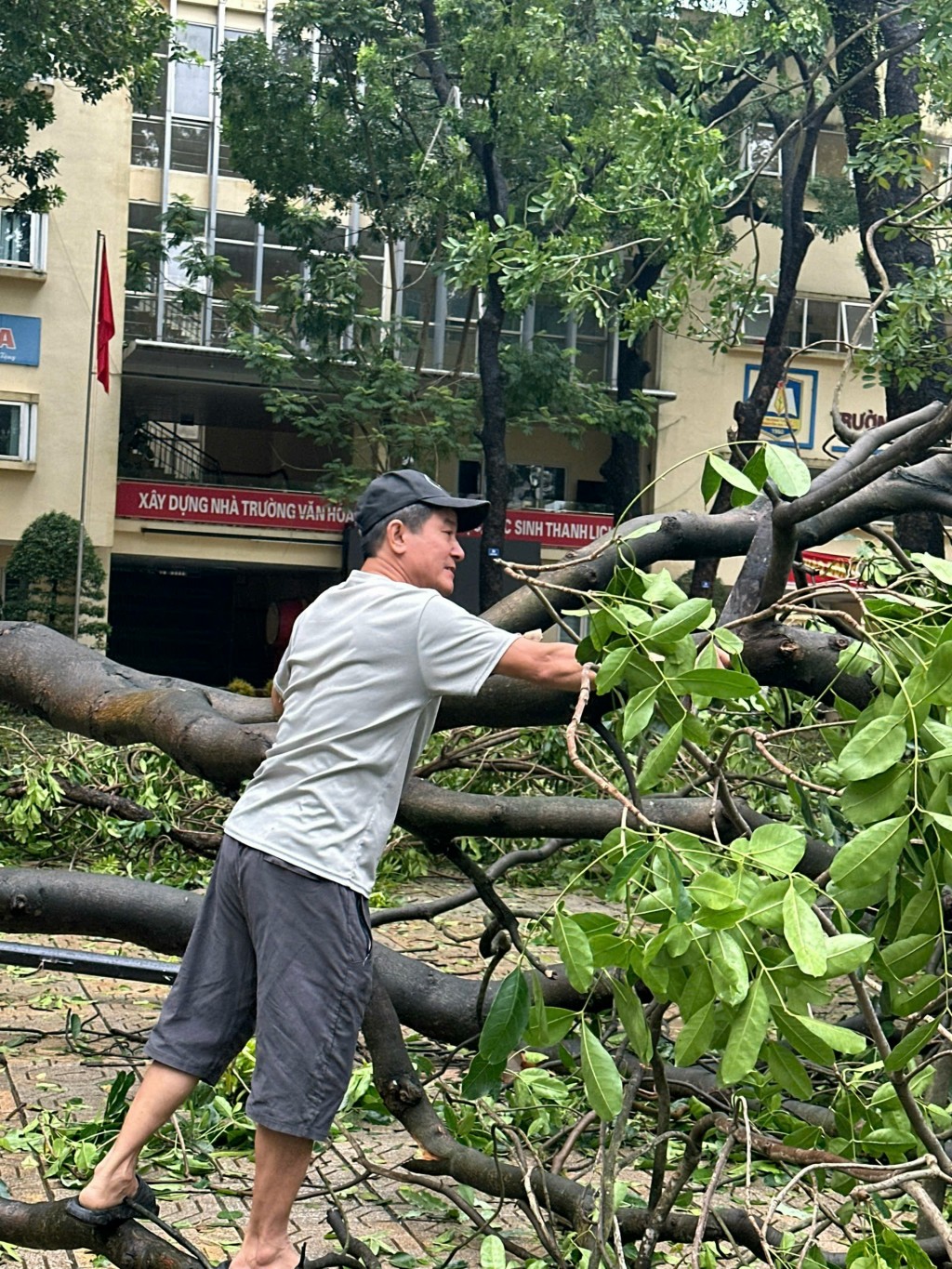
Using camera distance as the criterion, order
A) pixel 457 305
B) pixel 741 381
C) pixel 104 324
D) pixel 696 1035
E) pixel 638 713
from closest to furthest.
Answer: pixel 696 1035 < pixel 638 713 < pixel 104 324 < pixel 457 305 < pixel 741 381

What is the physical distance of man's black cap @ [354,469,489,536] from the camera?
319 centimetres

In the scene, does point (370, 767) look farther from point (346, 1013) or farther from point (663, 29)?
point (663, 29)

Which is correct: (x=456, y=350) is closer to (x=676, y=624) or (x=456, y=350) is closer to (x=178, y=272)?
(x=178, y=272)

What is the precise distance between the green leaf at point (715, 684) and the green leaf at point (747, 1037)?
44 centimetres

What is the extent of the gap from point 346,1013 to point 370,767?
0.48 meters

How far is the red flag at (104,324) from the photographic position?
82.1 feet

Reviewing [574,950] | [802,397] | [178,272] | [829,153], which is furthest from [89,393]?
[574,950]

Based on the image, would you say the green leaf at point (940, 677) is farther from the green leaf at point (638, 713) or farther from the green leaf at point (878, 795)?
the green leaf at point (638, 713)

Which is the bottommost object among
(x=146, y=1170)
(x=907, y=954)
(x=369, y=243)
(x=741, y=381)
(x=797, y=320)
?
(x=146, y=1170)

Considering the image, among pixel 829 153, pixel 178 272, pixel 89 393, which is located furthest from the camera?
pixel 829 153

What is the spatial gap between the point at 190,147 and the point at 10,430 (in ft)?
20.6

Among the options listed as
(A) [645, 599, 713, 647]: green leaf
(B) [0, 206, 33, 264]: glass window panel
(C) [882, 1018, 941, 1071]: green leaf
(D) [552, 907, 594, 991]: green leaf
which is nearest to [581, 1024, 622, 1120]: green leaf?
(D) [552, 907, 594, 991]: green leaf

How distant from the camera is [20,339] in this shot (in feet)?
87.7

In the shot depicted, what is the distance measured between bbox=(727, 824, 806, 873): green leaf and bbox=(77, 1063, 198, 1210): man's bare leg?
1488mm
